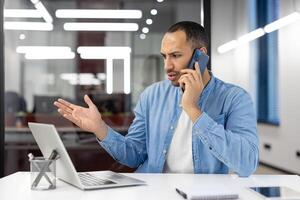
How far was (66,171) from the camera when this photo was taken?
1.61 m

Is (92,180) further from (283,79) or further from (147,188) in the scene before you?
A: (283,79)

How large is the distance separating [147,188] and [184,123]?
63 cm

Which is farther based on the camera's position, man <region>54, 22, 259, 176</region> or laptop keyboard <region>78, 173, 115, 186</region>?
man <region>54, 22, 259, 176</region>

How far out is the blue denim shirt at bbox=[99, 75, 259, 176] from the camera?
181 cm

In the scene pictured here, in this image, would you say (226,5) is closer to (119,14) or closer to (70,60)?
(119,14)

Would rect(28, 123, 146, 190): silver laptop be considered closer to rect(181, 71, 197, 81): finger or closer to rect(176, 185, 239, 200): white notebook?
rect(176, 185, 239, 200): white notebook

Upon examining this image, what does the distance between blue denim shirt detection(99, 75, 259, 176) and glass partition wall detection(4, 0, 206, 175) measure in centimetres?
160

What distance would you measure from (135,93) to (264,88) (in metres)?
2.90

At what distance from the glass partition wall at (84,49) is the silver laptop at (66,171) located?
211 cm

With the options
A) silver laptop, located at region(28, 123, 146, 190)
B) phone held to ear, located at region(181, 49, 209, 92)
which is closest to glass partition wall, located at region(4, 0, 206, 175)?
phone held to ear, located at region(181, 49, 209, 92)

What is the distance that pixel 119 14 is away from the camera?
3855mm

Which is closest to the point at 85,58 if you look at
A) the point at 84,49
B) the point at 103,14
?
the point at 84,49

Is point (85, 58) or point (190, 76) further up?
point (85, 58)

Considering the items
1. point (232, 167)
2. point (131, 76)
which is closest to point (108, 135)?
point (232, 167)
